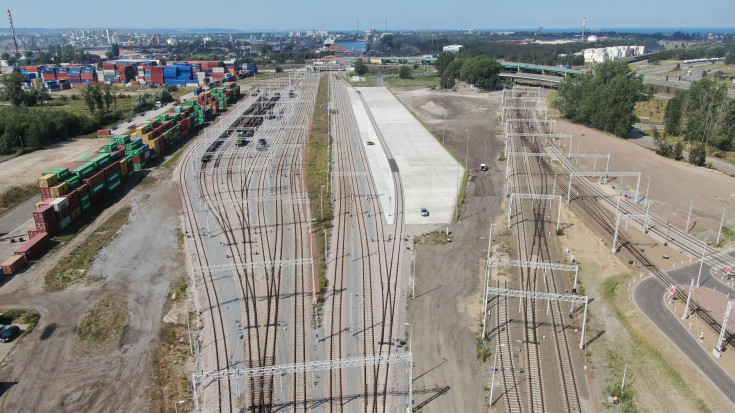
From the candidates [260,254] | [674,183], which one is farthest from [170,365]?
[674,183]

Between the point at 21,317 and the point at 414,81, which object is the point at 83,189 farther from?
Answer: the point at 414,81

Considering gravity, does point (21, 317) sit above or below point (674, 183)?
below

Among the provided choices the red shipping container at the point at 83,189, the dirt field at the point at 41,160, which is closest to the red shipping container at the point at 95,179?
the red shipping container at the point at 83,189

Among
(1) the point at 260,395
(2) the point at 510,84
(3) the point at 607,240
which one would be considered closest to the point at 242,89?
(2) the point at 510,84

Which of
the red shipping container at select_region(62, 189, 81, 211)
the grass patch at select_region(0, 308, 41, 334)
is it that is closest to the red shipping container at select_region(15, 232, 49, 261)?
the red shipping container at select_region(62, 189, 81, 211)

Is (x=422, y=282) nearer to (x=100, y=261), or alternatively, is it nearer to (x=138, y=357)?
(x=138, y=357)


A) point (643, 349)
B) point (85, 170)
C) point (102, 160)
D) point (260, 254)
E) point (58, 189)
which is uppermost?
point (102, 160)

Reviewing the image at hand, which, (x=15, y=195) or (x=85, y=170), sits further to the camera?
(x=15, y=195)
